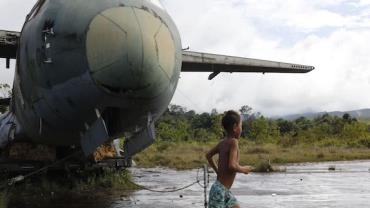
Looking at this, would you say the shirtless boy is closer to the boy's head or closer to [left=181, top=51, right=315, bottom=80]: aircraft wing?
the boy's head

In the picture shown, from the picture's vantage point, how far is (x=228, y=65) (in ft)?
50.4

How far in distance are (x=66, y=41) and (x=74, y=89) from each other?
63 cm

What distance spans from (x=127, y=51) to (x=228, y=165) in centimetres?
201

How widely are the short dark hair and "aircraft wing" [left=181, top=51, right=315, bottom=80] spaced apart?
7.97 metres

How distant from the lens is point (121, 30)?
7188 mm

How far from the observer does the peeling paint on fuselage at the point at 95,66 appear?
7234 mm

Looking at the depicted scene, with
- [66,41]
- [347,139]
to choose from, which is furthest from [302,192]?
[347,139]

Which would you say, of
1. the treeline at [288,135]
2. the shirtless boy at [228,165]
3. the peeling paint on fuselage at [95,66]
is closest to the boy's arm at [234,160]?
the shirtless boy at [228,165]

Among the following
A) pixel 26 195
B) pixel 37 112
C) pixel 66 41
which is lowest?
pixel 26 195

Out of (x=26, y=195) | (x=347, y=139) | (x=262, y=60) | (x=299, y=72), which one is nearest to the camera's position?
(x=26, y=195)

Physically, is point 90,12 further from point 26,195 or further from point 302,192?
point 302,192

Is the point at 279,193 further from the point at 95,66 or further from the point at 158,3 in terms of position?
the point at 95,66

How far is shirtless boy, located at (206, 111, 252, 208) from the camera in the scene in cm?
602

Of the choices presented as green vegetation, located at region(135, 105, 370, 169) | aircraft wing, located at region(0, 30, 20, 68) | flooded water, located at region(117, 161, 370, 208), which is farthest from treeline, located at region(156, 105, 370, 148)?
aircraft wing, located at region(0, 30, 20, 68)
